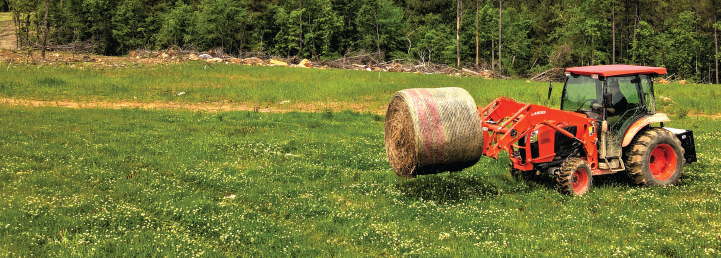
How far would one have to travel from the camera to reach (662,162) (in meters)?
13.6

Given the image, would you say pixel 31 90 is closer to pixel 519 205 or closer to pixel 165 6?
pixel 519 205

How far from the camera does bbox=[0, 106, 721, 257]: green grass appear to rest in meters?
8.98

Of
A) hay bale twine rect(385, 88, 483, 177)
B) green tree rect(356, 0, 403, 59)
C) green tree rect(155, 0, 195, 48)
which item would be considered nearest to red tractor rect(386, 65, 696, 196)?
hay bale twine rect(385, 88, 483, 177)

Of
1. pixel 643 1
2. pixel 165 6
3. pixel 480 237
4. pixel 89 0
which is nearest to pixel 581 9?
pixel 643 1

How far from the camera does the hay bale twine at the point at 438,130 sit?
10508mm

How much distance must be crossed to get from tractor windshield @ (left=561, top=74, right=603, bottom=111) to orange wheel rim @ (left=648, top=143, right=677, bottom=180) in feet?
6.68

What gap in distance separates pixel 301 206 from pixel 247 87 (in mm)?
23246

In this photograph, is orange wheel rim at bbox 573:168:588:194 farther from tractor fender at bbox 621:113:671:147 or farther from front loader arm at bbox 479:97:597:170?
tractor fender at bbox 621:113:671:147

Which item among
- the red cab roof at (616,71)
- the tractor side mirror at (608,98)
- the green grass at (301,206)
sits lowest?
the green grass at (301,206)

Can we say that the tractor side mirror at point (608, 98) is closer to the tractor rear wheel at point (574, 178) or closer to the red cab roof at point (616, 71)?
the red cab roof at point (616, 71)

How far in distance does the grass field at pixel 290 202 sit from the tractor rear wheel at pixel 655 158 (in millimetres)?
361

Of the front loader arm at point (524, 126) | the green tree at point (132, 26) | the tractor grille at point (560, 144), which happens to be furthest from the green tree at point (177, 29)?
the tractor grille at point (560, 144)

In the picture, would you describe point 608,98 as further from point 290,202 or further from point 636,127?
point 290,202

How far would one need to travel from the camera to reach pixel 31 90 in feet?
97.3
